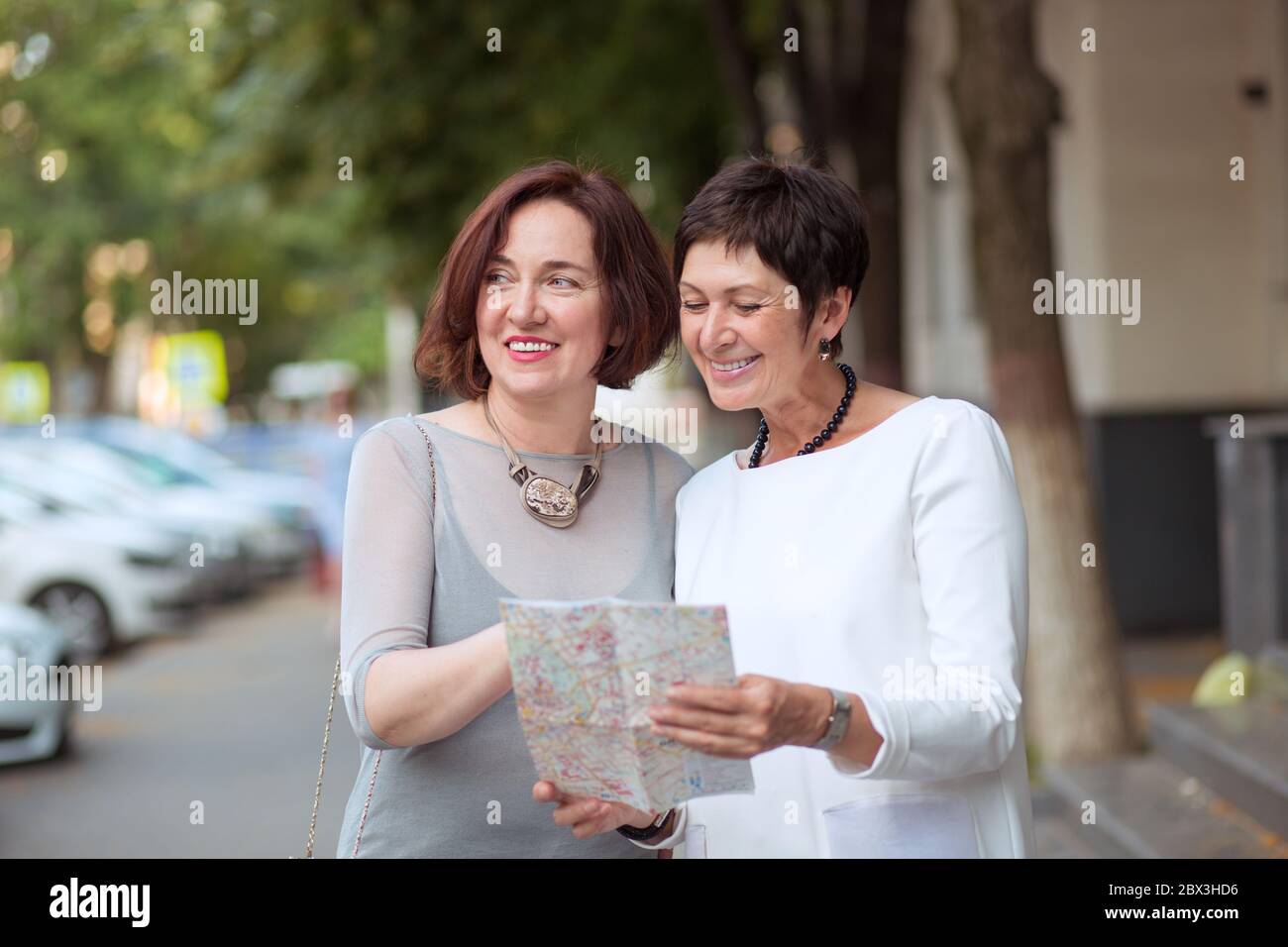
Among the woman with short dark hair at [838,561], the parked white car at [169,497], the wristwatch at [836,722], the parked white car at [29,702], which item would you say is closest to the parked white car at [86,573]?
the parked white car at [169,497]

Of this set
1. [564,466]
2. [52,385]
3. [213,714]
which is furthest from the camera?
[52,385]

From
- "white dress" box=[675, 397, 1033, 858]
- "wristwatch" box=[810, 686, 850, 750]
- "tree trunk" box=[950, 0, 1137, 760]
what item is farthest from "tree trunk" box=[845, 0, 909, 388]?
"wristwatch" box=[810, 686, 850, 750]

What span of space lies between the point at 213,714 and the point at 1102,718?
628 centimetres

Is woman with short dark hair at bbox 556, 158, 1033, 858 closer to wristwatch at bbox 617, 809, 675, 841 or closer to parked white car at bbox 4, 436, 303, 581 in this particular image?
wristwatch at bbox 617, 809, 675, 841

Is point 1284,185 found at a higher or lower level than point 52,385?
lower

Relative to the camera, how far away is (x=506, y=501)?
2502 mm

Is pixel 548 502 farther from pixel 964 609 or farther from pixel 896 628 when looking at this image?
pixel 964 609

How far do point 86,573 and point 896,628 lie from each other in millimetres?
12550

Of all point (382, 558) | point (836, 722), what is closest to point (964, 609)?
point (836, 722)

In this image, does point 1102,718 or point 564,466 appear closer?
point 564,466

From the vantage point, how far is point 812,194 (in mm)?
2402
